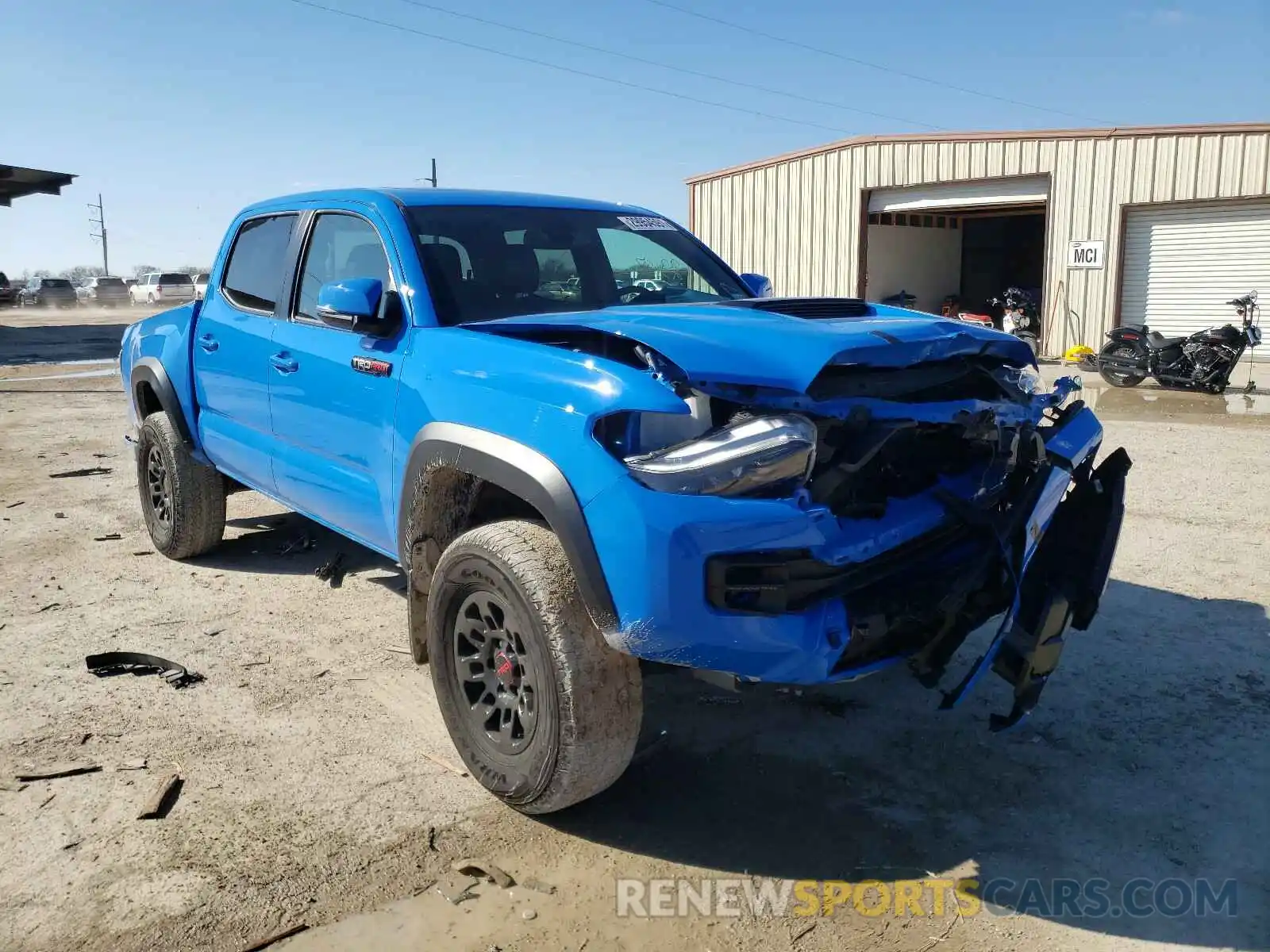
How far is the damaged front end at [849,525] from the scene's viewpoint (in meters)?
2.55

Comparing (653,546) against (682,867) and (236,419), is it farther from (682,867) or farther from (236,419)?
(236,419)

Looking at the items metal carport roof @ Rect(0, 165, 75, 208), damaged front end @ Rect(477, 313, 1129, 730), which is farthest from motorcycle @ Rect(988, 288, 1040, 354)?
metal carport roof @ Rect(0, 165, 75, 208)

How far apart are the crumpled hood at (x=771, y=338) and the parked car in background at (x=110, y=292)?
55186mm

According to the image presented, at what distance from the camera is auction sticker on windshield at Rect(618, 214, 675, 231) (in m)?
4.66

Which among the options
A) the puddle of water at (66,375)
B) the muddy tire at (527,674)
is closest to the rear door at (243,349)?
the muddy tire at (527,674)

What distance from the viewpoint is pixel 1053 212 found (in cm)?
1936

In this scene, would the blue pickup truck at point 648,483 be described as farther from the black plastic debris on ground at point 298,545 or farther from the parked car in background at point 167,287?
the parked car in background at point 167,287

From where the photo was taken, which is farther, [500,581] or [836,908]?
[500,581]

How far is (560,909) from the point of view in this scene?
2.72m

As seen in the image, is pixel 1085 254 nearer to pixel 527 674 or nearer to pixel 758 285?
pixel 758 285

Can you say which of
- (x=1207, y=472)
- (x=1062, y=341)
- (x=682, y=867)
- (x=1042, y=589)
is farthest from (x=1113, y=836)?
(x=1062, y=341)

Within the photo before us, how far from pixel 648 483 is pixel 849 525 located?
60cm

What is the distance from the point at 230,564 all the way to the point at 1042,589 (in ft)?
14.8

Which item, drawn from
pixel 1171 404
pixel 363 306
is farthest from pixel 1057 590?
pixel 1171 404
